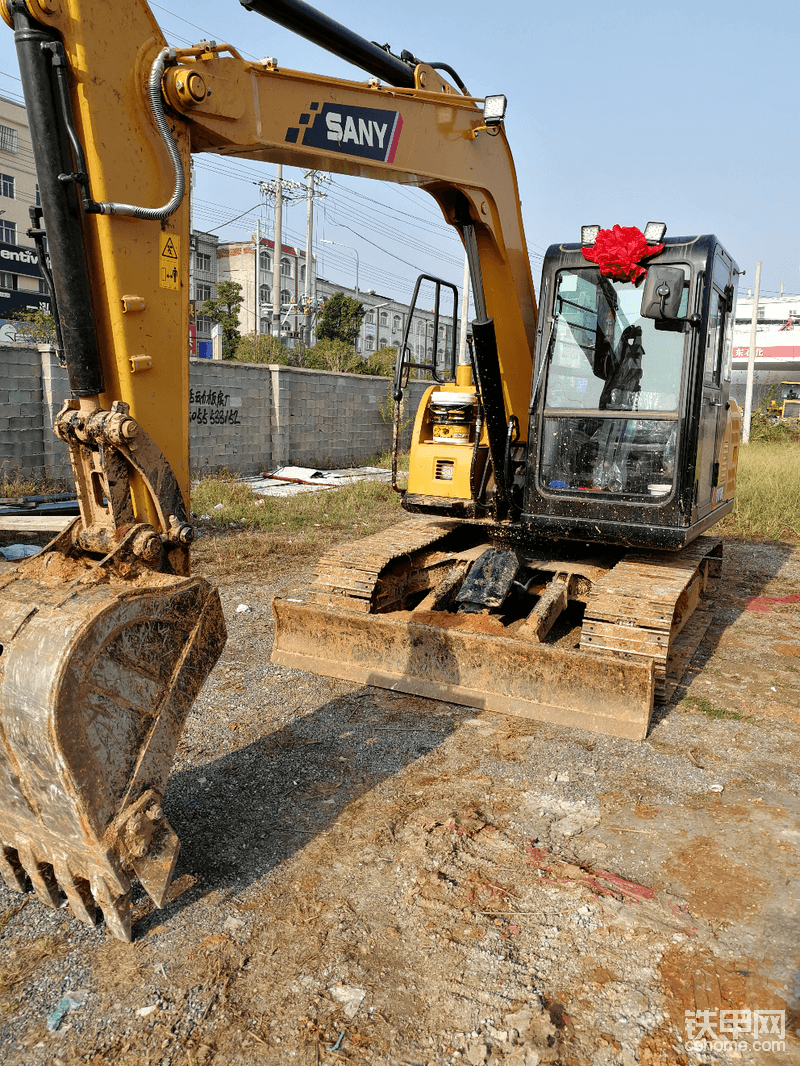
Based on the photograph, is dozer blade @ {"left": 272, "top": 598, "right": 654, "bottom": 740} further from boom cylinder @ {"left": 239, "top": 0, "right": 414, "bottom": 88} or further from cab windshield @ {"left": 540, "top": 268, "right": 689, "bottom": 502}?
boom cylinder @ {"left": 239, "top": 0, "right": 414, "bottom": 88}

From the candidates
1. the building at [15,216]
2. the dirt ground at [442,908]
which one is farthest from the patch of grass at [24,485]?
the building at [15,216]

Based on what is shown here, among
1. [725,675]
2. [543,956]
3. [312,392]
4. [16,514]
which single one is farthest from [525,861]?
[312,392]

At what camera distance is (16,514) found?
8.44 metres

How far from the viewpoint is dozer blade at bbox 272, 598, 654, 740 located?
4.34m

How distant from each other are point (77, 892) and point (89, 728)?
24.0 inches

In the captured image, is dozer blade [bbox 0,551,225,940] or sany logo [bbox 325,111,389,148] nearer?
dozer blade [bbox 0,551,225,940]

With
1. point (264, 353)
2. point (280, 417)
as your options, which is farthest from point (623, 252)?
point (264, 353)

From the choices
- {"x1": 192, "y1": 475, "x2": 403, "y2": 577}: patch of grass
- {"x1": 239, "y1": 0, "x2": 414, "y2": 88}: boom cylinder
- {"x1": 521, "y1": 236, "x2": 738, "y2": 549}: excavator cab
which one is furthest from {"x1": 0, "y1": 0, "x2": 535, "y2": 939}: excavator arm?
{"x1": 192, "y1": 475, "x2": 403, "y2": 577}: patch of grass

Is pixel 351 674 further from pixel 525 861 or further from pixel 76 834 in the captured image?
pixel 76 834

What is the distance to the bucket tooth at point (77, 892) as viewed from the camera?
2.57m

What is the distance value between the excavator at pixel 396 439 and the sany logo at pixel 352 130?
0.04ft

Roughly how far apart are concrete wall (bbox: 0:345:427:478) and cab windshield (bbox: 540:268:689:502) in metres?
6.01

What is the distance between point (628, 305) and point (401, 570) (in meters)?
2.43

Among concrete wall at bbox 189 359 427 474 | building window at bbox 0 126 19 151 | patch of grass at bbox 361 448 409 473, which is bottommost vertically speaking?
patch of grass at bbox 361 448 409 473
